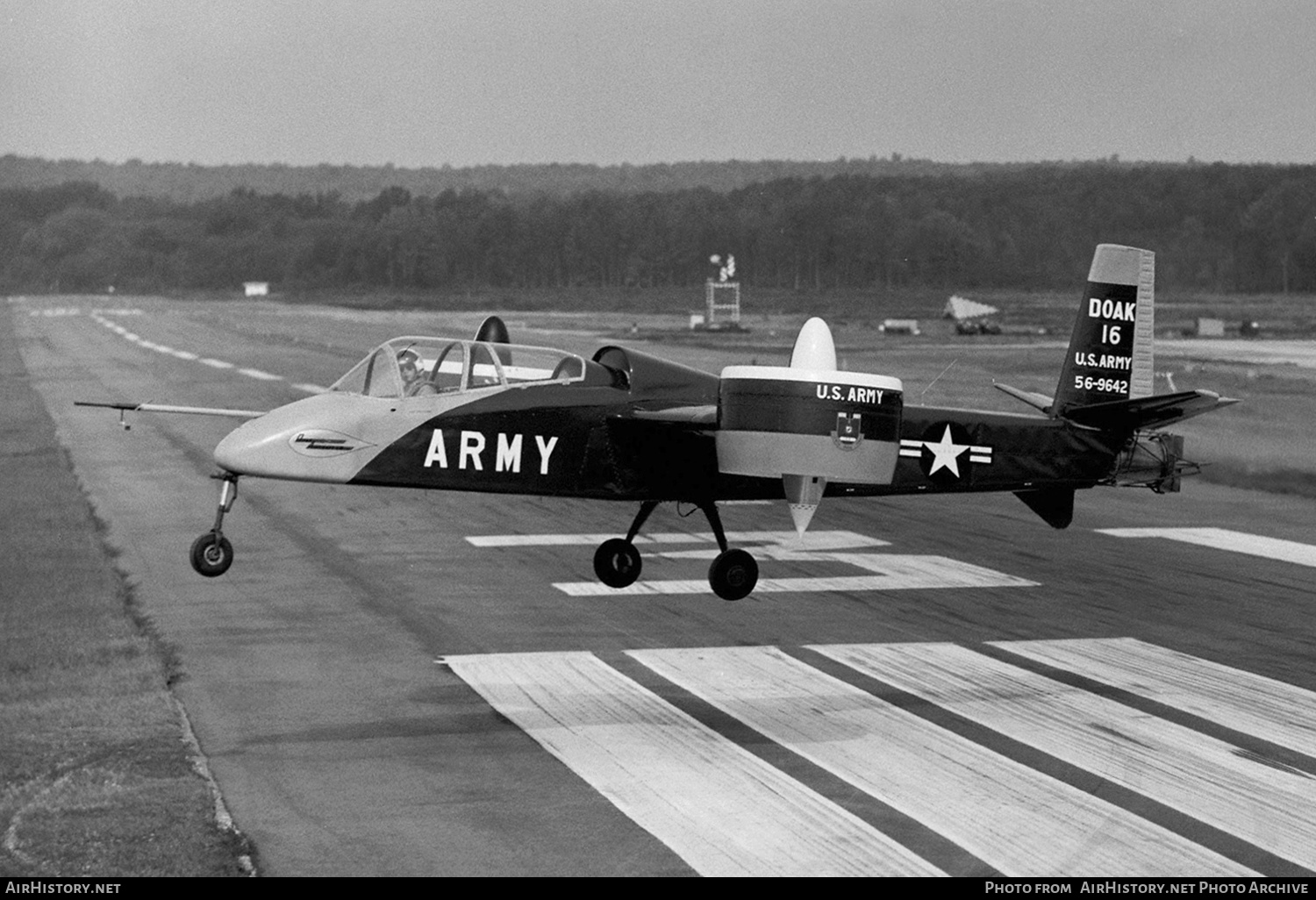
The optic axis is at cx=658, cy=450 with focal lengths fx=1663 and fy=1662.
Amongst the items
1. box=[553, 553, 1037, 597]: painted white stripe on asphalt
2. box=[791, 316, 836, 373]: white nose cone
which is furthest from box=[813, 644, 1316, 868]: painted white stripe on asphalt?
box=[553, 553, 1037, 597]: painted white stripe on asphalt

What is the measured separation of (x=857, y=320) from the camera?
10938 centimetres

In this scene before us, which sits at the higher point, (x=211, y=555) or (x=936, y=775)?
(x=211, y=555)

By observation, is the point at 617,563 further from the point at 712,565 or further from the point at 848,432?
the point at 848,432

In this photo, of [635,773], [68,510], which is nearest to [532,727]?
[635,773]

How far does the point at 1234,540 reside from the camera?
101 feet

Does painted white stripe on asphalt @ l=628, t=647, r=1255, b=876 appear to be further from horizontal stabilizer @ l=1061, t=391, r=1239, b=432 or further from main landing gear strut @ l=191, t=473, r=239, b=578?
main landing gear strut @ l=191, t=473, r=239, b=578

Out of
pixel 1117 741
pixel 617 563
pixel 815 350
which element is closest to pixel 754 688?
pixel 617 563

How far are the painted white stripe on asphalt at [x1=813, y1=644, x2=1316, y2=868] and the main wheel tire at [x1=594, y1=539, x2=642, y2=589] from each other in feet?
8.49

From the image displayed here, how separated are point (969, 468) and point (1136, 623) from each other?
14.2ft

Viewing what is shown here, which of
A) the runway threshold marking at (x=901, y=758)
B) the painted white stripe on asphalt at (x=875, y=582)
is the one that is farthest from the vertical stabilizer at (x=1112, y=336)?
the painted white stripe on asphalt at (x=875, y=582)

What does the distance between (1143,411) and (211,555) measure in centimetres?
1136

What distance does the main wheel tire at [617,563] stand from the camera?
2011 centimetres
